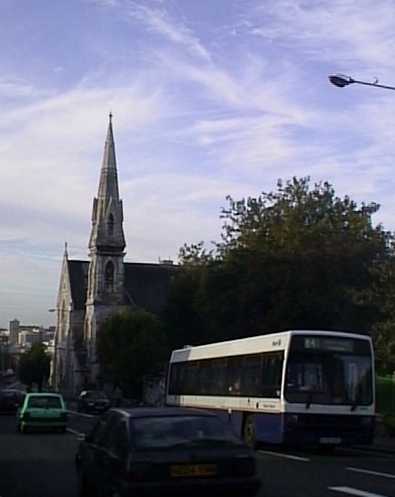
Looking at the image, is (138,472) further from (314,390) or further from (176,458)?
(314,390)

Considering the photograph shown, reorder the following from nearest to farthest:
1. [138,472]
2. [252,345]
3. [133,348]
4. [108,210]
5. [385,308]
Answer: [138,472]
[252,345]
[385,308]
[133,348]
[108,210]

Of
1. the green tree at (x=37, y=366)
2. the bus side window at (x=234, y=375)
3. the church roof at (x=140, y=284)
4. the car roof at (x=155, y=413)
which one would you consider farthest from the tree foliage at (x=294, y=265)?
the green tree at (x=37, y=366)

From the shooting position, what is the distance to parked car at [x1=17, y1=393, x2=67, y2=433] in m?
36.9

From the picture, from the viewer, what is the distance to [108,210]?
11650 centimetres

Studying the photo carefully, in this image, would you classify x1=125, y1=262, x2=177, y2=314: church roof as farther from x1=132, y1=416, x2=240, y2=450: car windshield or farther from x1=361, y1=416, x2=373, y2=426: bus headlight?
x1=132, y1=416, x2=240, y2=450: car windshield

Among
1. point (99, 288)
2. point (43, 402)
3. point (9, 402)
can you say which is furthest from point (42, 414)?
point (99, 288)

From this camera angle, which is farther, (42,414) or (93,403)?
(93,403)

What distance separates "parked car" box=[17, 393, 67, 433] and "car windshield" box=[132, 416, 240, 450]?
82.1 ft

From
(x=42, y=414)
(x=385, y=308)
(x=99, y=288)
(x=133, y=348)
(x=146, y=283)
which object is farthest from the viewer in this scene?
(x=146, y=283)

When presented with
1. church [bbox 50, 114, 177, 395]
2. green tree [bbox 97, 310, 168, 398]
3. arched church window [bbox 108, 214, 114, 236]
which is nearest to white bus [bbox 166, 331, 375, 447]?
green tree [bbox 97, 310, 168, 398]

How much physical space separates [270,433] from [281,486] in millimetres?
8743

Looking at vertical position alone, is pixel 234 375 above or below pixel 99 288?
below

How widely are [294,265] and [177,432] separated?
105 ft

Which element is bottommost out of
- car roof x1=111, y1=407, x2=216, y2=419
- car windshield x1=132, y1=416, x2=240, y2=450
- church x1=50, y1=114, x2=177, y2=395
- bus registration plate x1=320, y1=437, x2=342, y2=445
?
bus registration plate x1=320, y1=437, x2=342, y2=445
